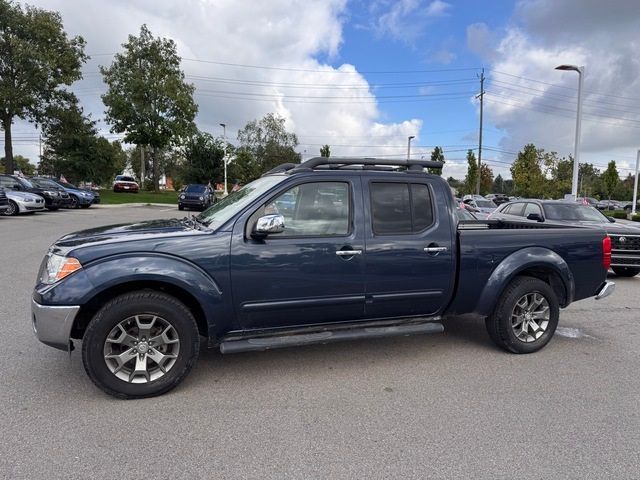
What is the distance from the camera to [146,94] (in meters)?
35.3

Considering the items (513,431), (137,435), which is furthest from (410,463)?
(137,435)

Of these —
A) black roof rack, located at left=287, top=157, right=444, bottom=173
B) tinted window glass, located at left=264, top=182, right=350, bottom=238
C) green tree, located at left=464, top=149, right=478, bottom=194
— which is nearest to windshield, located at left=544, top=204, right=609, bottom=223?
black roof rack, located at left=287, top=157, right=444, bottom=173

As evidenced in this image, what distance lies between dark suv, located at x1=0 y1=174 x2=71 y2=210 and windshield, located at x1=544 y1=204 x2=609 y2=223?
21.5m

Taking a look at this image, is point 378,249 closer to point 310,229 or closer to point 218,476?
point 310,229

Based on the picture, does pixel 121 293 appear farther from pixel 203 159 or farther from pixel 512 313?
pixel 203 159

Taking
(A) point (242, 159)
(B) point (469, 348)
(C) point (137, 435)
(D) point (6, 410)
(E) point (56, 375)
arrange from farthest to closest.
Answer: (A) point (242, 159) → (B) point (469, 348) → (E) point (56, 375) → (D) point (6, 410) → (C) point (137, 435)

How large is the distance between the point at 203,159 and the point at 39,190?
2431 cm

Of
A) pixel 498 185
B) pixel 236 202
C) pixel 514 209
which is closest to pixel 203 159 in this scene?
pixel 514 209

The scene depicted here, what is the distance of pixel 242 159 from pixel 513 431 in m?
47.5

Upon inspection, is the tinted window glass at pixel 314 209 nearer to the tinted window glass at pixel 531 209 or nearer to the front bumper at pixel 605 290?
the front bumper at pixel 605 290

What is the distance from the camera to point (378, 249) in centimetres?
411

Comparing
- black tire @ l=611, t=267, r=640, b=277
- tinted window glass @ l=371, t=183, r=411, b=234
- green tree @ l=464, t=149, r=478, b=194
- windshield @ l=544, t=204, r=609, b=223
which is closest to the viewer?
tinted window glass @ l=371, t=183, r=411, b=234

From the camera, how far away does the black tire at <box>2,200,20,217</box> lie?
18608mm

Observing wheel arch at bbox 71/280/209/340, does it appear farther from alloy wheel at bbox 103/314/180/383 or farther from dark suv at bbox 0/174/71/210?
dark suv at bbox 0/174/71/210
